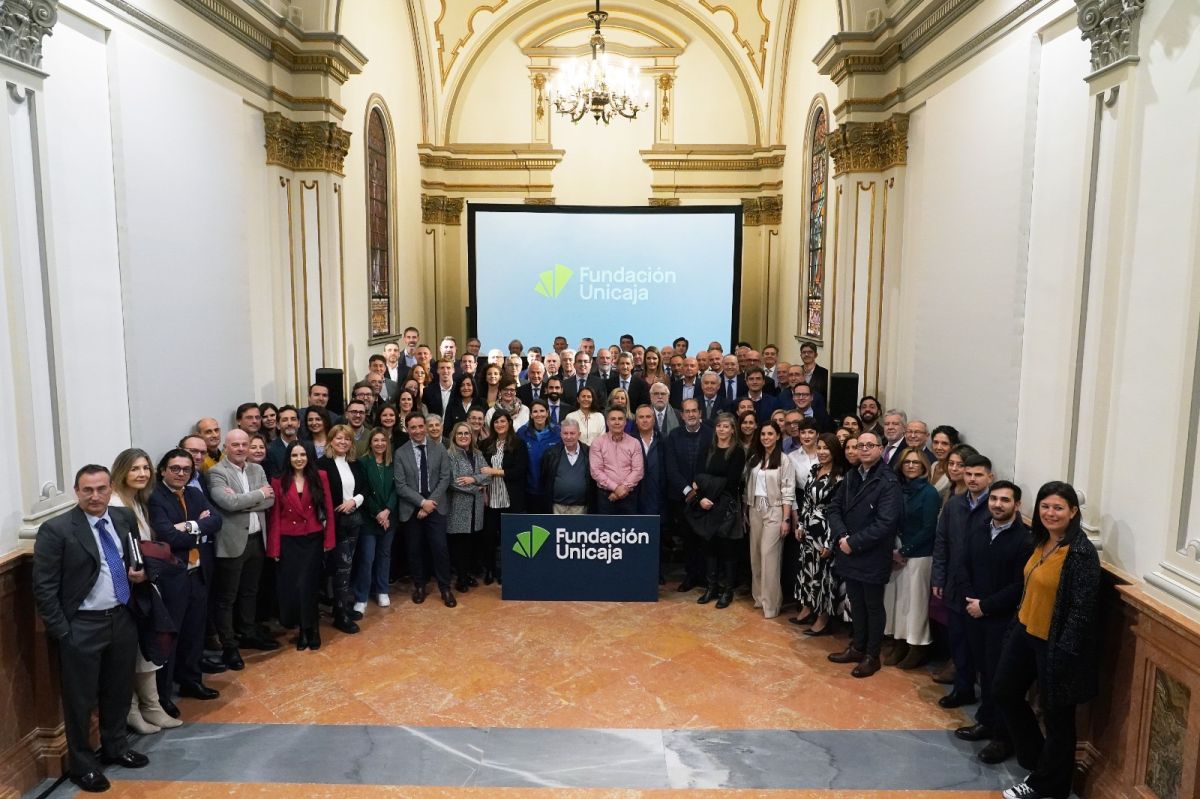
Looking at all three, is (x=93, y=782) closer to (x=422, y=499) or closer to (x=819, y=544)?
(x=422, y=499)

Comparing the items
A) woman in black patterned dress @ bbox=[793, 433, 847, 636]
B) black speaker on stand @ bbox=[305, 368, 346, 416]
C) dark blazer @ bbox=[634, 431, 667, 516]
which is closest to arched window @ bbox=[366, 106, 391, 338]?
black speaker on stand @ bbox=[305, 368, 346, 416]

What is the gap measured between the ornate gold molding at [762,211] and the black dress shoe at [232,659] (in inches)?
409

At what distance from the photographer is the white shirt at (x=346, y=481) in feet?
19.8

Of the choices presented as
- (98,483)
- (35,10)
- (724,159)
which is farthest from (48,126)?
(724,159)

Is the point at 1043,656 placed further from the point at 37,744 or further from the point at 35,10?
the point at 35,10

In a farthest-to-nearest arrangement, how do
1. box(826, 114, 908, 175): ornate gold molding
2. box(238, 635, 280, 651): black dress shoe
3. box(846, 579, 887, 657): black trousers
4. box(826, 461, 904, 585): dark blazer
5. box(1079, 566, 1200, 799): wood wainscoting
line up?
1. box(826, 114, 908, 175): ornate gold molding
2. box(238, 635, 280, 651): black dress shoe
3. box(846, 579, 887, 657): black trousers
4. box(826, 461, 904, 585): dark blazer
5. box(1079, 566, 1200, 799): wood wainscoting

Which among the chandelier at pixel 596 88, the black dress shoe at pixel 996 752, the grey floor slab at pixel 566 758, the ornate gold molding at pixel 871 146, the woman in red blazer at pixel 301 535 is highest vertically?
the chandelier at pixel 596 88

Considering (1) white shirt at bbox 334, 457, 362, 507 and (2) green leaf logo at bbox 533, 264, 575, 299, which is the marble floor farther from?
(2) green leaf logo at bbox 533, 264, 575, 299

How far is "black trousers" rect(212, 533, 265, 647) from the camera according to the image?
18.0 ft

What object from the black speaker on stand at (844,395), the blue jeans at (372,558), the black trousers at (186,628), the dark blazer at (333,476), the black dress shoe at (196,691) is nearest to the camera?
the black trousers at (186,628)

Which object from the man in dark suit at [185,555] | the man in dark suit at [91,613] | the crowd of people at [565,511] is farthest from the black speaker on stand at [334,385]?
the man in dark suit at [91,613]

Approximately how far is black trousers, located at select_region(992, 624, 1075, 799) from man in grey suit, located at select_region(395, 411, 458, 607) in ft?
13.1

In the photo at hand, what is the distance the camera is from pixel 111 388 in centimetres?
534

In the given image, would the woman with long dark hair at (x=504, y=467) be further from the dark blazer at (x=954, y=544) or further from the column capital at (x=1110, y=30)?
the column capital at (x=1110, y=30)
